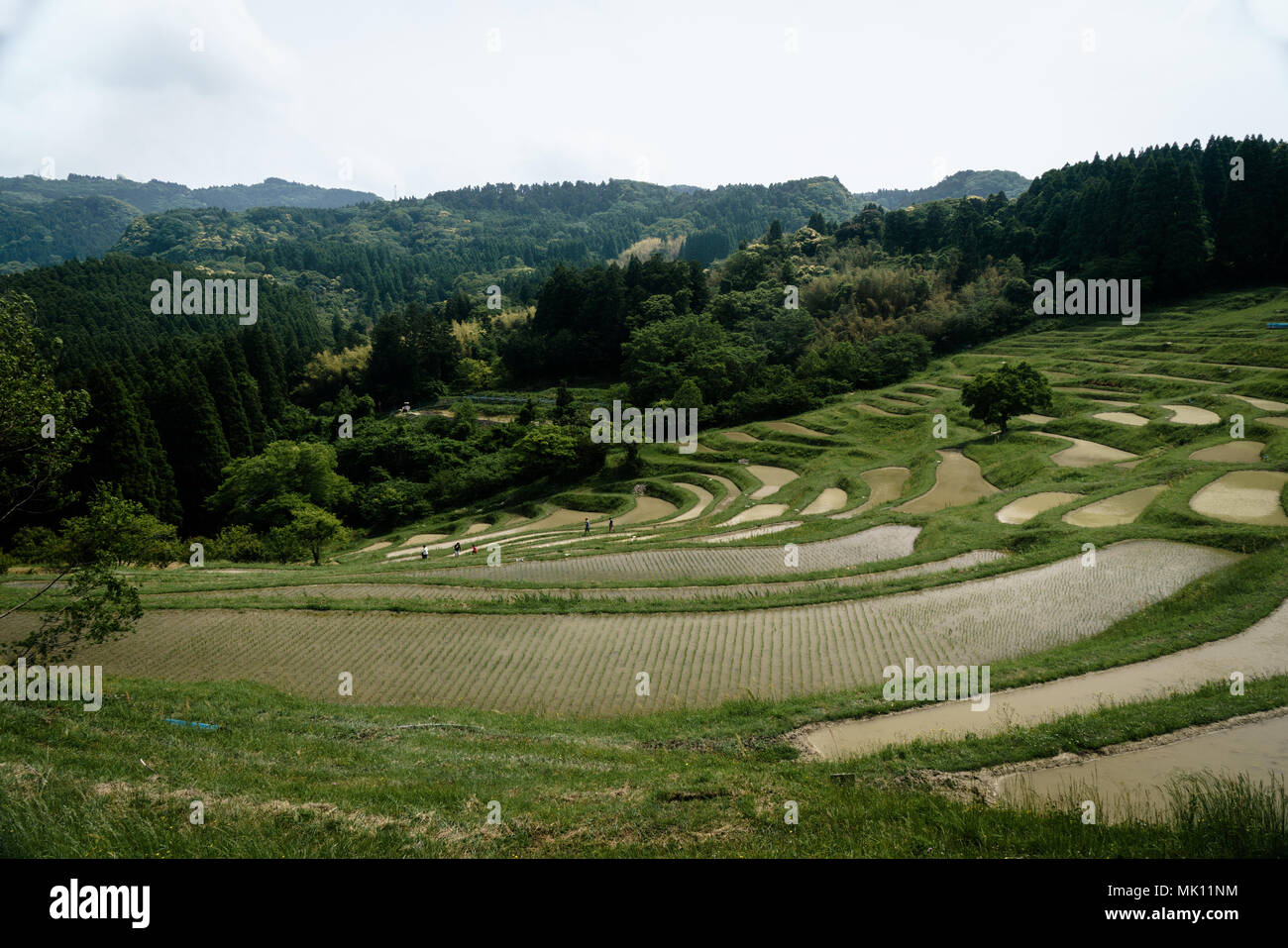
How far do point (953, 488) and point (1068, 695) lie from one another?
24515mm

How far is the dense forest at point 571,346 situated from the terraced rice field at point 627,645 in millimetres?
22033

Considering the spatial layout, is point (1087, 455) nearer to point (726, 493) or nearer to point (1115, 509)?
point (1115, 509)

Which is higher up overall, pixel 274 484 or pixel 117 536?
pixel 117 536

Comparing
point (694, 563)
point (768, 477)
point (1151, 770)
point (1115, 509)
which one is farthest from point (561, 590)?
point (768, 477)

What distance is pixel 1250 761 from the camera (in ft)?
34.9

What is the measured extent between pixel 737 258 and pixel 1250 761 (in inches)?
3813

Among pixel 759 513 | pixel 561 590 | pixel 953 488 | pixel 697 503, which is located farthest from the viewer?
pixel 697 503

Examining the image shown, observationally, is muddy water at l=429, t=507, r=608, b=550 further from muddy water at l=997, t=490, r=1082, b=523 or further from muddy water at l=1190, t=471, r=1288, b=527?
muddy water at l=1190, t=471, r=1288, b=527

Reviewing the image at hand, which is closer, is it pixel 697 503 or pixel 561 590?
pixel 561 590

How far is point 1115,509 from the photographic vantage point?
27.4 metres

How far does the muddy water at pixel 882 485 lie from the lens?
35.4m

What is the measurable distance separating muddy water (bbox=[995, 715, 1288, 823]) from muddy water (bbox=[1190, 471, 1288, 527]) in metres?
15.9
